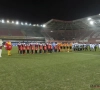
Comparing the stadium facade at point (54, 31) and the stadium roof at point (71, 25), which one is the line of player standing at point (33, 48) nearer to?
the stadium facade at point (54, 31)

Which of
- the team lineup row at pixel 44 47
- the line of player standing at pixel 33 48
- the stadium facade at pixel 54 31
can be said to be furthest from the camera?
the stadium facade at pixel 54 31

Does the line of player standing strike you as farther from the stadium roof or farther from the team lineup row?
the stadium roof

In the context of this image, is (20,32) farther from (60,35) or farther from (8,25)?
(60,35)

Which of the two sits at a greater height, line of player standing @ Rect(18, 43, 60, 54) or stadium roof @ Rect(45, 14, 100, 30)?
stadium roof @ Rect(45, 14, 100, 30)

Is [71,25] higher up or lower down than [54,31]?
higher up

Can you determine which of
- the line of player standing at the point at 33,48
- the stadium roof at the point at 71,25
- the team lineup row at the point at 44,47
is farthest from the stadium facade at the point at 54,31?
the line of player standing at the point at 33,48

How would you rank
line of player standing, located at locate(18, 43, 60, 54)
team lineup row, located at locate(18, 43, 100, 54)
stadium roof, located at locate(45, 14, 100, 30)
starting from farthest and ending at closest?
stadium roof, located at locate(45, 14, 100, 30) → team lineup row, located at locate(18, 43, 100, 54) → line of player standing, located at locate(18, 43, 60, 54)

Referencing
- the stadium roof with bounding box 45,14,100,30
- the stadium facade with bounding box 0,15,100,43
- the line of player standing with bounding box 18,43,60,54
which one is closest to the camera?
the line of player standing with bounding box 18,43,60,54

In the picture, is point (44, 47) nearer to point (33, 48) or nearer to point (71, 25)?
point (33, 48)

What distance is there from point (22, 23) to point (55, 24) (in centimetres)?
1428

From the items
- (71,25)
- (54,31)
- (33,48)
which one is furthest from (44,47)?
(54,31)

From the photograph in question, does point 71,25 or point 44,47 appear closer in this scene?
point 44,47

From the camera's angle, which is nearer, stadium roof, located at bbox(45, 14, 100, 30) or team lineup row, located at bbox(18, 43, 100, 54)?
team lineup row, located at bbox(18, 43, 100, 54)

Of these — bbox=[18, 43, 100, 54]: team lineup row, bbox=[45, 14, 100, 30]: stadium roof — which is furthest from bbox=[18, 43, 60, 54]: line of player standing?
bbox=[45, 14, 100, 30]: stadium roof
